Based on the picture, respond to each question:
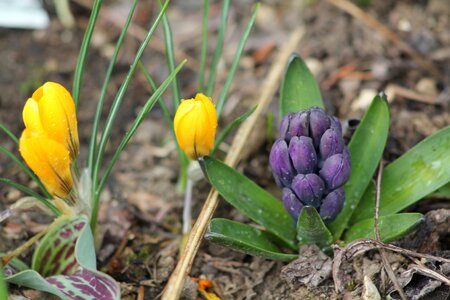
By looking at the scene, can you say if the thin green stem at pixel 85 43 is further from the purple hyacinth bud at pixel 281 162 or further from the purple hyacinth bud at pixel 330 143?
the purple hyacinth bud at pixel 330 143

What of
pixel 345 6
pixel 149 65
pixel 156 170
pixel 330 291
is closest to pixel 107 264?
pixel 156 170

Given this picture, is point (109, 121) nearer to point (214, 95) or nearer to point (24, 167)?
point (24, 167)

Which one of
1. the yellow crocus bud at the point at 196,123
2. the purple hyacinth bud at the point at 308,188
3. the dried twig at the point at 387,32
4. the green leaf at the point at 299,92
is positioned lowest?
the purple hyacinth bud at the point at 308,188

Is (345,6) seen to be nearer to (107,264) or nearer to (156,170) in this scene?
(156,170)

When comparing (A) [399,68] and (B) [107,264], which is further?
(A) [399,68]

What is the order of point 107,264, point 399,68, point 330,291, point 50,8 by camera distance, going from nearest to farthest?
point 330,291
point 107,264
point 399,68
point 50,8

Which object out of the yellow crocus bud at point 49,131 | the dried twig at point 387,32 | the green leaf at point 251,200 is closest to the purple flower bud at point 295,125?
the green leaf at point 251,200

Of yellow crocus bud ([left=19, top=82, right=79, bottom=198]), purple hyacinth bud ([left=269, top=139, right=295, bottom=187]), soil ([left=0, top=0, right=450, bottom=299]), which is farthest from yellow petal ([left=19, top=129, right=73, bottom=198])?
purple hyacinth bud ([left=269, top=139, right=295, bottom=187])
